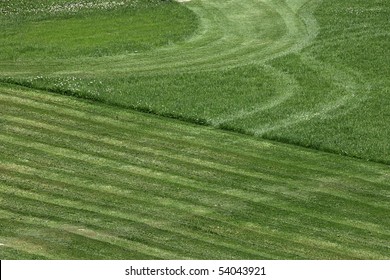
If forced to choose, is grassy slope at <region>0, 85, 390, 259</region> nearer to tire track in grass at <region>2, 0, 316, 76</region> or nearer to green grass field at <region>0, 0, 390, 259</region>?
green grass field at <region>0, 0, 390, 259</region>

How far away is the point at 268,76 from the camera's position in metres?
65.5

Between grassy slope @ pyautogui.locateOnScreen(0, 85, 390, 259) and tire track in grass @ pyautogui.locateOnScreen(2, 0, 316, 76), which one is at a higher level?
tire track in grass @ pyautogui.locateOnScreen(2, 0, 316, 76)

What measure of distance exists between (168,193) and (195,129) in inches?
345

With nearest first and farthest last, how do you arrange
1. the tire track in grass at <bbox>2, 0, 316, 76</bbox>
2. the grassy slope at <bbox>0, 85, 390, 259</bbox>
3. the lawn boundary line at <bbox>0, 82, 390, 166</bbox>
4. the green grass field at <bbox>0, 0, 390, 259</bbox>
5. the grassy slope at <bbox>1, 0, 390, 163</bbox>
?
1. the grassy slope at <bbox>0, 85, 390, 259</bbox>
2. the green grass field at <bbox>0, 0, 390, 259</bbox>
3. the lawn boundary line at <bbox>0, 82, 390, 166</bbox>
4. the grassy slope at <bbox>1, 0, 390, 163</bbox>
5. the tire track in grass at <bbox>2, 0, 316, 76</bbox>

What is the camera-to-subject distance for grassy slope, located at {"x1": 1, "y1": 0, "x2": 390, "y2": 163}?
Result: 5788 centimetres

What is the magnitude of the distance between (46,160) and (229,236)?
1032 cm

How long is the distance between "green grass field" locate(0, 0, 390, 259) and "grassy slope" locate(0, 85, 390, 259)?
0.30 feet

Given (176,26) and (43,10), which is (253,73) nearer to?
(176,26)

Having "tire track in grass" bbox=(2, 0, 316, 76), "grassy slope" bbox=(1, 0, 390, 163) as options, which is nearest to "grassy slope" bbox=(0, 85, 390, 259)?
"grassy slope" bbox=(1, 0, 390, 163)

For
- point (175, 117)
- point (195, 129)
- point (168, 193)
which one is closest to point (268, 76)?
point (175, 117)

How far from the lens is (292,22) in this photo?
77.0 meters

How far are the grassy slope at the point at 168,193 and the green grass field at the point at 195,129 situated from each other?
9 cm

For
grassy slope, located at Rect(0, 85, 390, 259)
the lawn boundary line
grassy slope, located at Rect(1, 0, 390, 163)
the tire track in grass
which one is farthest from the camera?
the tire track in grass

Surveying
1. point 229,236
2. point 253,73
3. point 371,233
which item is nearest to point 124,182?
point 229,236
